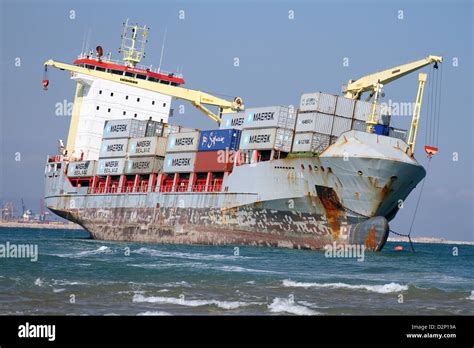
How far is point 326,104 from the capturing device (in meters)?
46.3

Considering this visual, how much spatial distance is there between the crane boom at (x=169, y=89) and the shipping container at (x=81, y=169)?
286 inches

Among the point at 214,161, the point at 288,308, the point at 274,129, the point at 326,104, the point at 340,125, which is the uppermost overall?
the point at 326,104

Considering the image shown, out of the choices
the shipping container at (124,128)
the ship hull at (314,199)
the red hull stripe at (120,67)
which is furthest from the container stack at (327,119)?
the red hull stripe at (120,67)

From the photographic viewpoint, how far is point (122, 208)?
60219 mm

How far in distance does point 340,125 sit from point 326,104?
1507mm

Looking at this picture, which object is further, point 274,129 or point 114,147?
point 114,147

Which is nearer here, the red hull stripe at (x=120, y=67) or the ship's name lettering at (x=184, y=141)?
the ship's name lettering at (x=184, y=141)

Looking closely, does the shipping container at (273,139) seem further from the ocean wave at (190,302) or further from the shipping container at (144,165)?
the ocean wave at (190,302)

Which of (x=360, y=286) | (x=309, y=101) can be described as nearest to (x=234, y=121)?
(x=309, y=101)

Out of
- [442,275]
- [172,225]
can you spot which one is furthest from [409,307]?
[172,225]

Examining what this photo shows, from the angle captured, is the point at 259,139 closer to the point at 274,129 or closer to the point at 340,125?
the point at 274,129

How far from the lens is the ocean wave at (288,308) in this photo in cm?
2255
